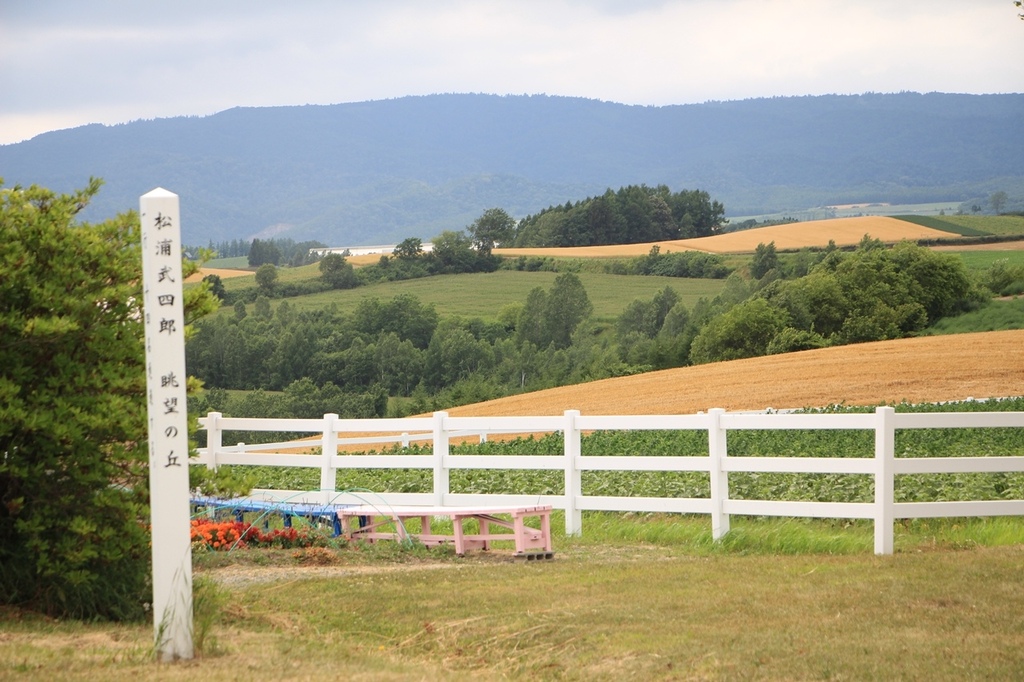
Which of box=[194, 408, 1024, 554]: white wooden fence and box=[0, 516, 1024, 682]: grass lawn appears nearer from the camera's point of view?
box=[0, 516, 1024, 682]: grass lawn

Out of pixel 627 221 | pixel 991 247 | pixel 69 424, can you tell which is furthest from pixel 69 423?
pixel 627 221

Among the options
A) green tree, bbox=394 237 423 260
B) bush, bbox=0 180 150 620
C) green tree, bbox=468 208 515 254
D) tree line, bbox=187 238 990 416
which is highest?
green tree, bbox=468 208 515 254

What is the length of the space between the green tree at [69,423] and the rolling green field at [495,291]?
283 feet

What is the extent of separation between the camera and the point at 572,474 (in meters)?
12.9

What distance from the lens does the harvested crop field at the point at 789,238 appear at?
107 metres

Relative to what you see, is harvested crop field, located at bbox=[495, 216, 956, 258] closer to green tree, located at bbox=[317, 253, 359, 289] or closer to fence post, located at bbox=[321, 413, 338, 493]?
green tree, located at bbox=[317, 253, 359, 289]

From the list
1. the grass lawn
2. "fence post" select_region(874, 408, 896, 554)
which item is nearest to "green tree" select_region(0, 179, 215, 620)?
the grass lawn

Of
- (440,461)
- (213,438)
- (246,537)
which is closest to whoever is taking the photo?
(246,537)

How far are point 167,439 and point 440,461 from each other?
291 inches

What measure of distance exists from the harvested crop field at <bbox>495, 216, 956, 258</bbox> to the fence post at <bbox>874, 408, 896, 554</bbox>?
9557 centimetres

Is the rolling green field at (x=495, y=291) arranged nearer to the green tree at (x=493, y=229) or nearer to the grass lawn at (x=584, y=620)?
the green tree at (x=493, y=229)

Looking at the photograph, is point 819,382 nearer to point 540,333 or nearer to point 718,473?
point 718,473

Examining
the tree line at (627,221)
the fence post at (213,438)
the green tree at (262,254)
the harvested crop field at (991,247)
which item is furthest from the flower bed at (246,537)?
the green tree at (262,254)

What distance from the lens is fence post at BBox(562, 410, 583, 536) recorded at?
42.2 ft
